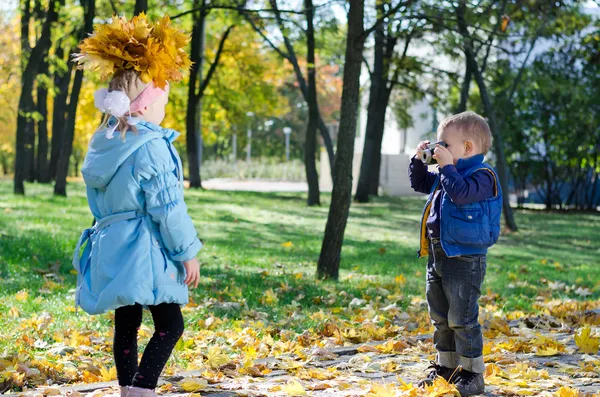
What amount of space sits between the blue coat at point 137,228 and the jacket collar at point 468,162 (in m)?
1.49

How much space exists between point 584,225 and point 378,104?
7612 millimetres

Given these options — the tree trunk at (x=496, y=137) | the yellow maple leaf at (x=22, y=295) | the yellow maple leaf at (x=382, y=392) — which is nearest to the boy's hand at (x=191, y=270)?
the yellow maple leaf at (x=382, y=392)

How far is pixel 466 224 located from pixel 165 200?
61.3 inches

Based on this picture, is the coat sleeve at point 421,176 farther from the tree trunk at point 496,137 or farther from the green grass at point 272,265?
the tree trunk at point 496,137

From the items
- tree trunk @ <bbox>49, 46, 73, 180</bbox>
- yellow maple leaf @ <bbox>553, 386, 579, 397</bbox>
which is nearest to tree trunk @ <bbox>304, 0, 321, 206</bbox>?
tree trunk @ <bbox>49, 46, 73, 180</bbox>

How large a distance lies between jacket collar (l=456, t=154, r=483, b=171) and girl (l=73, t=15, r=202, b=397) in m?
1.47

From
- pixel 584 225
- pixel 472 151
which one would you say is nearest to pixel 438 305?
pixel 472 151

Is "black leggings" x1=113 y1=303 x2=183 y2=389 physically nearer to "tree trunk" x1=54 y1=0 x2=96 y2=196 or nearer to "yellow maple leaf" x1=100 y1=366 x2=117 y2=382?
"yellow maple leaf" x1=100 y1=366 x2=117 y2=382

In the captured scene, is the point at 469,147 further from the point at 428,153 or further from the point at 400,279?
the point at 400,279

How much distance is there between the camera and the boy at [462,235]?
4.44 meters

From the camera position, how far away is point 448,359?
4754 millimetres

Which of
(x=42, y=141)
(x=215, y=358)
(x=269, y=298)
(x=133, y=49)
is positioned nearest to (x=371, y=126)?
(x=42, y=141)

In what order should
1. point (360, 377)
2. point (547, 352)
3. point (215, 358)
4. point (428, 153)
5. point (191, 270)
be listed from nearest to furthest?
point (191, 270) < point (428, 153) < point (360, 377) < point (215, 358) < point (547, 352)

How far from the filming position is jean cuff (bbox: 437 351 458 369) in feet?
15.5
